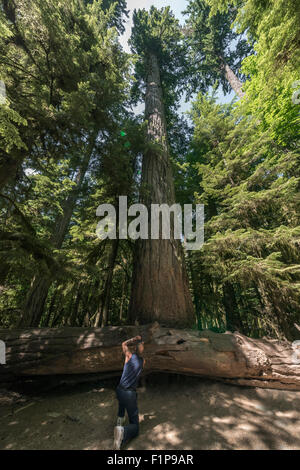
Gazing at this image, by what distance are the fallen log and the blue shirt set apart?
39 cm

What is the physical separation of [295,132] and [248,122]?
5.01 ft

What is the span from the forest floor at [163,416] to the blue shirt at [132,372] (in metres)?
0.49

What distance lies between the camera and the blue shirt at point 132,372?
2.32m

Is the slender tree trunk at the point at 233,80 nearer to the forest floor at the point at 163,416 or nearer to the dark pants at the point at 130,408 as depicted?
the forest floor at the point at 163,416

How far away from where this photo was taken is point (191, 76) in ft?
42.4

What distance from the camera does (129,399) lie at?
2.24 m

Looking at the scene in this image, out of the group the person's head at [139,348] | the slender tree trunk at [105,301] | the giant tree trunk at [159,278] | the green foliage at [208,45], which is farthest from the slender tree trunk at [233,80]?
the person's head at [139,348]

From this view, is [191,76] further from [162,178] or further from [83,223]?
[83,223]

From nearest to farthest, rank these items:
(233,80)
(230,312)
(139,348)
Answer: (139,348)
(230,312)
(233,80)

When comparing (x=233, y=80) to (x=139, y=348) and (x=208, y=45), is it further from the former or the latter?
(x=139, y=348)

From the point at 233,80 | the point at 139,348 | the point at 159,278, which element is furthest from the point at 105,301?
the point at 233,80

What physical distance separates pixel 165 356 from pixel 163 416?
2.15 feet

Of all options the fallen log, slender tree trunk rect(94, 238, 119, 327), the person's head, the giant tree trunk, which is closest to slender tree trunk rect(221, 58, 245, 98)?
the giant tree trunk

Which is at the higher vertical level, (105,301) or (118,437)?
(105,301)
